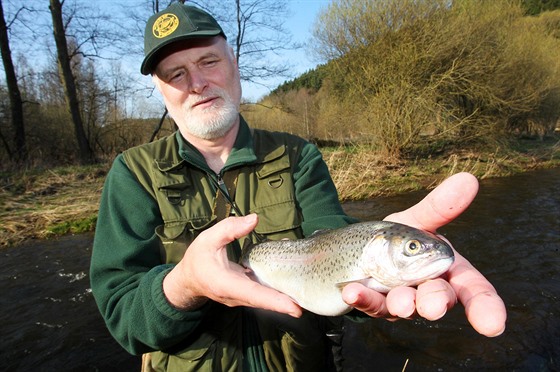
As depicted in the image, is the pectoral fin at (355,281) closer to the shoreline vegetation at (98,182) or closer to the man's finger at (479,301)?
the man's finger at (479,301)

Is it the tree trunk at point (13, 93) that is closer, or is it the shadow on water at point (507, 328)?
the shadow on water at point (507, 328)

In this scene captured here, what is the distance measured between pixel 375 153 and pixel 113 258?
584 inches

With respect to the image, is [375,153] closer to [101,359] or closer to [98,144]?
[101,359]

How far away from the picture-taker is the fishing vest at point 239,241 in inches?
76.4

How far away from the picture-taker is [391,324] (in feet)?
15.9

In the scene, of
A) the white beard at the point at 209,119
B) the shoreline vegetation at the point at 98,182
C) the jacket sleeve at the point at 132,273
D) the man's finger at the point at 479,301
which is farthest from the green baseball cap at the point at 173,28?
the shoreline vegetation at the point at 98,182

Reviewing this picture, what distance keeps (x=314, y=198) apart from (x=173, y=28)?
52.4 inches

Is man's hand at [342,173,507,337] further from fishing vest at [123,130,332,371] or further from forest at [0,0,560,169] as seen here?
forest at [0,0,560,169]

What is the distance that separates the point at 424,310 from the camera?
53.0 inches

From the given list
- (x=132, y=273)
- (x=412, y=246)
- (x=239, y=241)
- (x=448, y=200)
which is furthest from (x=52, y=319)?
(x=448, y=200)

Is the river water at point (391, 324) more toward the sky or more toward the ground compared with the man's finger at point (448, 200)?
more toward the ground

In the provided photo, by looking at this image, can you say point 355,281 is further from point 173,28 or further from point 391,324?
point 391,324

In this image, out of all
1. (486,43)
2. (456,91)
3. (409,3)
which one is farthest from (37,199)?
(486,43)

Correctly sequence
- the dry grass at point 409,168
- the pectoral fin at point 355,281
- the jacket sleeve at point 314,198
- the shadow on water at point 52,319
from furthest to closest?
the dry grass at point 409,168
the shadow on water at point 52,319
the jacket sleeve at point 314,198
the pectoral fin at point 355,281
